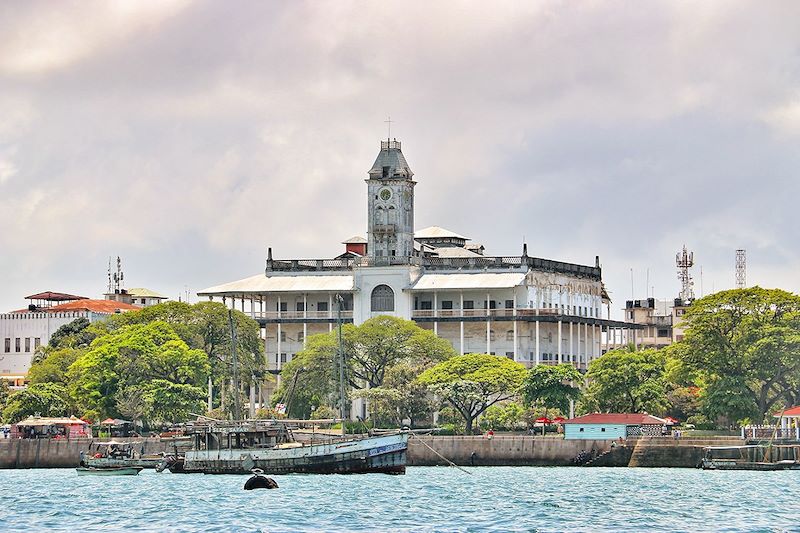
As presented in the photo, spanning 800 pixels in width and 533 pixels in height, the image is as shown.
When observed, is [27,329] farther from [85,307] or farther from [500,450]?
[500,450]

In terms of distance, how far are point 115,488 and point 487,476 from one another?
2175 cm

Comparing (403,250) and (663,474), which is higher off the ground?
(403,250)

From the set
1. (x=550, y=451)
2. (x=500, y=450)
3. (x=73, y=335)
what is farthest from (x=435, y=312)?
(x=550, y=451)

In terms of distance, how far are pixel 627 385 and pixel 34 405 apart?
4155 cm

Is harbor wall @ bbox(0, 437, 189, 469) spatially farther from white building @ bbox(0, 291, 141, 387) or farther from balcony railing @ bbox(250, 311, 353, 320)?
white building @ bbox(0, 291, 141, 387)

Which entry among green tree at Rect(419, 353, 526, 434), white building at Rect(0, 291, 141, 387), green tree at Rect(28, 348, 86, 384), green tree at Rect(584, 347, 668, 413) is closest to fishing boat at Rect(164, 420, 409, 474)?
green tree at Rect(419, 353, 526, 434)

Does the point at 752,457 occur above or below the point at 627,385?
below

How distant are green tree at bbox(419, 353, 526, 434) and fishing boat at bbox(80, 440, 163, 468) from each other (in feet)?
72.6

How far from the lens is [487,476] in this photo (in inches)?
4774

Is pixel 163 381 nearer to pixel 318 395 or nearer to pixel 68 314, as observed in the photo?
pixel 318 395

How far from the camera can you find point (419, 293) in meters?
175

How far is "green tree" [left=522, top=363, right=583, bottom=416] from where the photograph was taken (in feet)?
479

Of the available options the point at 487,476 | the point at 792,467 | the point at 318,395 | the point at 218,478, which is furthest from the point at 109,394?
the point at 792,467

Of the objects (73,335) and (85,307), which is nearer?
(73,335)
